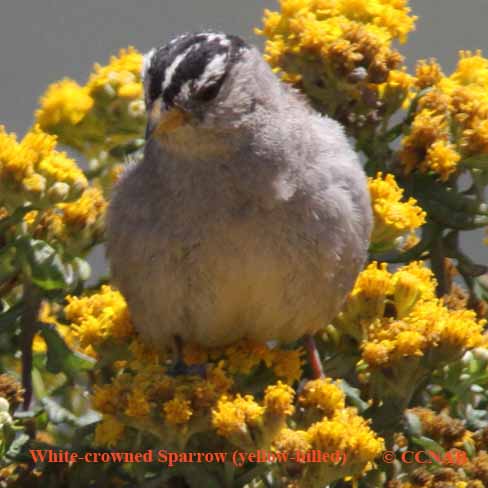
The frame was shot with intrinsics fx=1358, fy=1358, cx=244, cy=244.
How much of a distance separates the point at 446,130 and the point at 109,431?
3.17ft

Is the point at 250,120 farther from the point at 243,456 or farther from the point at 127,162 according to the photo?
the point at 243,456

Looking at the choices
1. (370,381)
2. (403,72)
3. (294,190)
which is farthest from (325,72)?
(370,381)

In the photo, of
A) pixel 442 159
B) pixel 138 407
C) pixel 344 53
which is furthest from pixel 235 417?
pixel 344 53

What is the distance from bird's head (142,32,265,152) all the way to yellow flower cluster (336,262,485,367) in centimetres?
40

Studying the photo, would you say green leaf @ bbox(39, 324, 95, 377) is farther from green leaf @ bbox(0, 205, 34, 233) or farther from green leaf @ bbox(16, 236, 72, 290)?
green leaf @ bbox(0, 205, 34, 233)

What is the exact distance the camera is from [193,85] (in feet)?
7.66

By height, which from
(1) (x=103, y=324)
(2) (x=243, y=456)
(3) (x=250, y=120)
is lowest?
(2) (x=243, y=456)

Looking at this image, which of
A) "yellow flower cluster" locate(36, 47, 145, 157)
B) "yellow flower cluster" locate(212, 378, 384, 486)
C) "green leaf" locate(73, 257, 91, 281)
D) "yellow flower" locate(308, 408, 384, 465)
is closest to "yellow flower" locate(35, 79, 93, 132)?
"yellow flower cluster" locate(36, 47, 145, 157)

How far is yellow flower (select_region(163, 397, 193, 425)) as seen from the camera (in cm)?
212

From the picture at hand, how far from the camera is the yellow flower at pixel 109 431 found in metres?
2.20

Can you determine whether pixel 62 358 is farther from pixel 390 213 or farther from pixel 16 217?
pixel 390 213

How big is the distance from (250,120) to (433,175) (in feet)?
1.51

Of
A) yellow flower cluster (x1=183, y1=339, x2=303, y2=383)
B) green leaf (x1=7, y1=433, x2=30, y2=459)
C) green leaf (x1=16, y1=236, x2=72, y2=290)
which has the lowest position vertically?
green leaf (x1=7, y1=433, x2=30, y2=459)

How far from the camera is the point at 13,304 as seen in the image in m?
2.58
